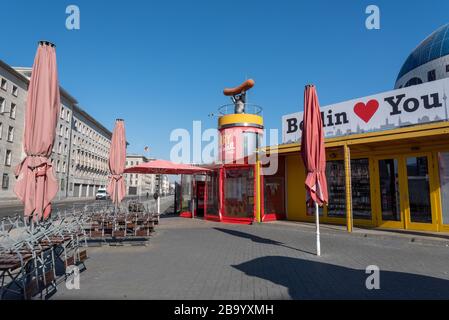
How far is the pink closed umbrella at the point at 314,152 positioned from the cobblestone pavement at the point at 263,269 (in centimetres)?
150

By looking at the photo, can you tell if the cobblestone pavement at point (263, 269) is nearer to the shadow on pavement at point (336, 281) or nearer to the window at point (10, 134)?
the shadow on pavement at point (336, 281)

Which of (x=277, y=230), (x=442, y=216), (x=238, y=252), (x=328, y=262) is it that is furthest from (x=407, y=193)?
(x=238, y=252)

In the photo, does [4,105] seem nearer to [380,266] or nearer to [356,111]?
[356,111]

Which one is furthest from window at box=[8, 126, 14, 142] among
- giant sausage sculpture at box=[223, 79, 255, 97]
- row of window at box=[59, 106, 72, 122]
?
giant sausage sculpture at box=[223, 79, 255, 97]

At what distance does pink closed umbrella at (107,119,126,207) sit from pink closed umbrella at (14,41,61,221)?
18.4 feet

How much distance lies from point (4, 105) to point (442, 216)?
43.3 meters

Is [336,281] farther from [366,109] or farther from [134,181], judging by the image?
[134,181]

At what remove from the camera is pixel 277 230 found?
1206 cm

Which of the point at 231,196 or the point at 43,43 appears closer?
the point at 43,43

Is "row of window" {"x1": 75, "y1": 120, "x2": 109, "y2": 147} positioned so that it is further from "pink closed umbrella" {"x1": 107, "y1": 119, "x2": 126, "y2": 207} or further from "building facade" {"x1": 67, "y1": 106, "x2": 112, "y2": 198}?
"pink closed umbrella" {"x1": 107, "y1": 119, "x2": 126, "y2": 207}

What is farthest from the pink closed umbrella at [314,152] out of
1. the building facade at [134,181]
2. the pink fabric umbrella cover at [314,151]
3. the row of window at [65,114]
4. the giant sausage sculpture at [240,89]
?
the building facade at [134,181]

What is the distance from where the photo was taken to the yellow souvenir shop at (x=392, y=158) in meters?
9.91

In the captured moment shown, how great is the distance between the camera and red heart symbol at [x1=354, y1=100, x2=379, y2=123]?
11.4m

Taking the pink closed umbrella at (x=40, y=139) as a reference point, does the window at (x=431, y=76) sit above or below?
above
